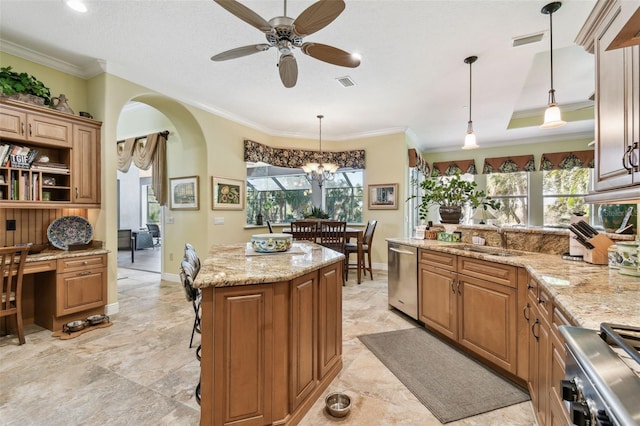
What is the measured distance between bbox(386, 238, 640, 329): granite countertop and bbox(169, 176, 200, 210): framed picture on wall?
13.7 feet

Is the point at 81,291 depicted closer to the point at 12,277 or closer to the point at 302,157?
the point at 12,277

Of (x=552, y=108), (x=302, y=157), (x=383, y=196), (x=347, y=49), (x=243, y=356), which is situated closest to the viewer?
(x=243, y=356)

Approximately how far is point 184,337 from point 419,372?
2.16 meters

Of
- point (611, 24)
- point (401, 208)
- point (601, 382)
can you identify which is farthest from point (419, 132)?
point (601, 382)

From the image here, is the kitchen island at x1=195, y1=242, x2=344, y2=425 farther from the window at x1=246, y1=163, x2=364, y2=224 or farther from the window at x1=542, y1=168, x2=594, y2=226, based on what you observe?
the window at x1=542, y1=168, x2=594, y2=226

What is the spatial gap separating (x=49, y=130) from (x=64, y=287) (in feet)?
5.19

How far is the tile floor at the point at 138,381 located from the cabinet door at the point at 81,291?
29 cm

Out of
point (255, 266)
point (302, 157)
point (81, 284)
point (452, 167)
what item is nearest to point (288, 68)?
point (255, 266)

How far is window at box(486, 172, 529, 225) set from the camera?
6.86 m

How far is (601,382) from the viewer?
675 mm

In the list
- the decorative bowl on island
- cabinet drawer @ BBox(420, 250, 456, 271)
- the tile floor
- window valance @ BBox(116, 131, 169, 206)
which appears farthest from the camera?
window valance @ BBox(116, 131, 169, 206)

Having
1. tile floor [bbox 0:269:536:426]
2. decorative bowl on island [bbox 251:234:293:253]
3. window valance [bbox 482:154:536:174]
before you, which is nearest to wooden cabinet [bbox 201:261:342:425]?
tile floor [bbox 0:269:536:426]

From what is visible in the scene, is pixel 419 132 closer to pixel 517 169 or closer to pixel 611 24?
pixel 517 169

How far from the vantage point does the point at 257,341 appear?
1.50 meters
